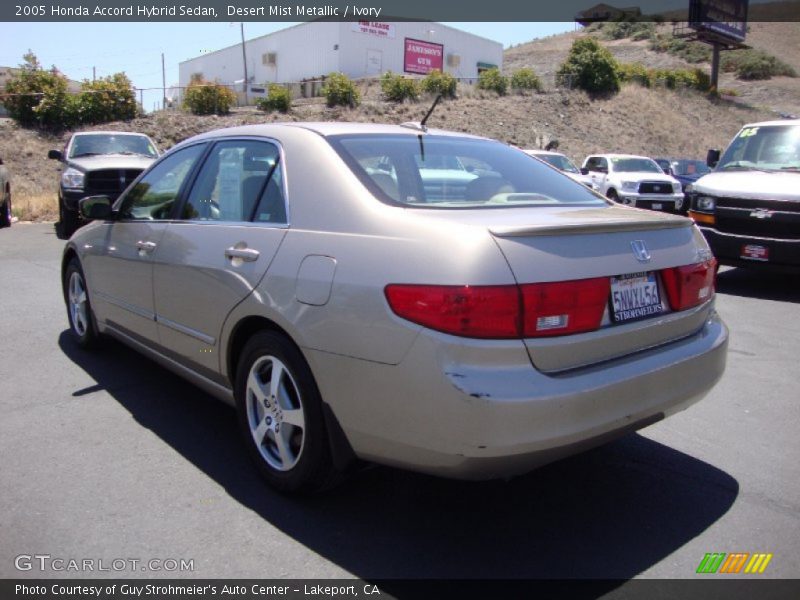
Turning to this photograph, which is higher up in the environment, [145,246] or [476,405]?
[145,246]

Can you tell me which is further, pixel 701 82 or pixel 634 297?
pixel 701 82

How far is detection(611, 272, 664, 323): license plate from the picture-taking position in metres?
2.78

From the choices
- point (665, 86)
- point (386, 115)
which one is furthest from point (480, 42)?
point (386, 115)

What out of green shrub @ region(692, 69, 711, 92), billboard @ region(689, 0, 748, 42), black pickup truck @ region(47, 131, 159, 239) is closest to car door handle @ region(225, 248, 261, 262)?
black pickup truck @ region(47, 131, 159, 239)

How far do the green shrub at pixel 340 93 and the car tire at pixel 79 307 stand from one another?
28.4 m

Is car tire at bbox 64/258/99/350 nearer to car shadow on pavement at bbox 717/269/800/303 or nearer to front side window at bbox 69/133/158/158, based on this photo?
car shadow on pavement at bbox 717/269/800/303

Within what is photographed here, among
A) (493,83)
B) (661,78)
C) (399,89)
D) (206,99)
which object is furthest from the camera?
(661,78)

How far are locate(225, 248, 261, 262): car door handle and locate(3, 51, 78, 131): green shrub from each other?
2704 cm

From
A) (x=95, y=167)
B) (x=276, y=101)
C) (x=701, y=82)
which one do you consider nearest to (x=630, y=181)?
(x=95, y=167)

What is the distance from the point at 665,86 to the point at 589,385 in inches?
1876

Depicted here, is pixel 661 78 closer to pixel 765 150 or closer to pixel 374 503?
pixel 765 150

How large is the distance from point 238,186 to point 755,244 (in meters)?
6.66

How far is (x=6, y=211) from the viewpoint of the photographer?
14.5m

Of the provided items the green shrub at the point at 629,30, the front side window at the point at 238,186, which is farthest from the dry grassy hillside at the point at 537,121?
the green shrub at the point at 629,30
